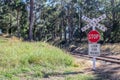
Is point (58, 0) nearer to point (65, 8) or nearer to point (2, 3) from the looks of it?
point (65, 8)

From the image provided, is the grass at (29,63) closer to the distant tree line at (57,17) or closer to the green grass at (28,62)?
the green grass at (28,62)

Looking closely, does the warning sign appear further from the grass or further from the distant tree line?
the distant tree line

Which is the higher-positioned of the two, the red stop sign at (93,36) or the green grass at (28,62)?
the red stop sign at (93,36)

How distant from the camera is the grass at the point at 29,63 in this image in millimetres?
11891

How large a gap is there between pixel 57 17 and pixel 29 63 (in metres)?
68.1

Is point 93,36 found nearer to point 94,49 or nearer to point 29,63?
point 94,49

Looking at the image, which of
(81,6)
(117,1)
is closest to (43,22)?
(81,6)

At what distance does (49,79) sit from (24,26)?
2500 inches

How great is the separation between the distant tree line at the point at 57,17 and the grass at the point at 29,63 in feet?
132

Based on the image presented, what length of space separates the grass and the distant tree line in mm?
40173

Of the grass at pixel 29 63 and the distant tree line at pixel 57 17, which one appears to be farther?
the distant tree line at pixel 57 17

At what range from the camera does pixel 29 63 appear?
14305 millimetres

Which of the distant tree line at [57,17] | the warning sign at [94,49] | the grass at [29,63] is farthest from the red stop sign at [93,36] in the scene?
the distant tree line at [57,17]

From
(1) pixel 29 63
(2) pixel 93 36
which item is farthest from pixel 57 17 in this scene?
(1) pixel 29 63
